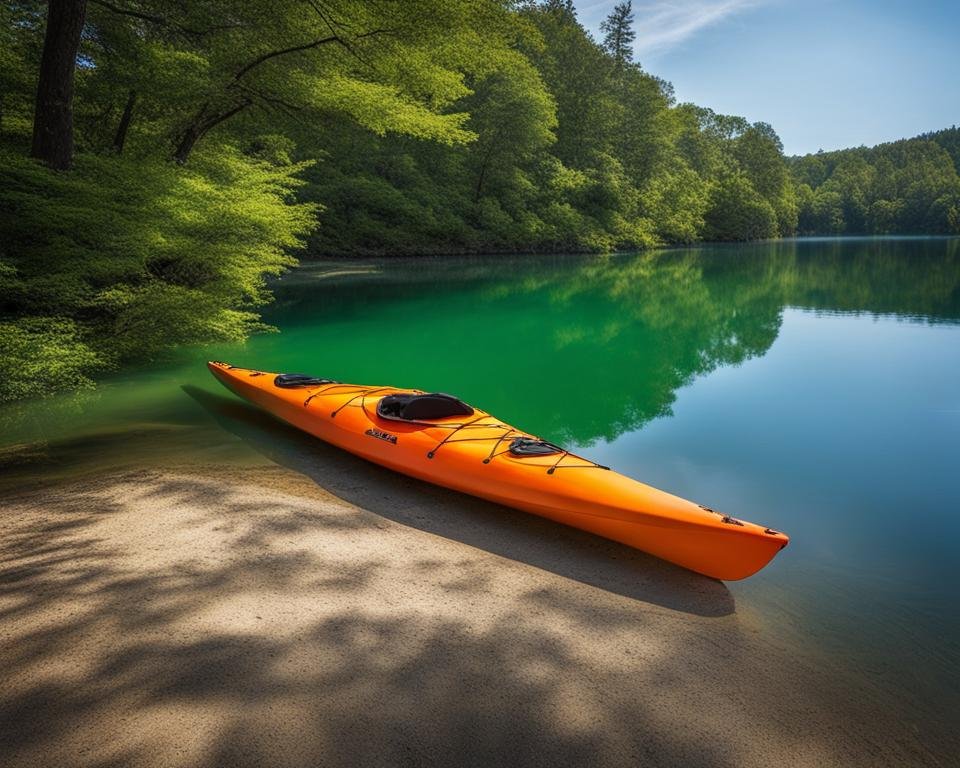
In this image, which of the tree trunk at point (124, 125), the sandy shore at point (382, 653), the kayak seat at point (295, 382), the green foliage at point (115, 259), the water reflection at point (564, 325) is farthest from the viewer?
the tree trunk at point (124, 125)

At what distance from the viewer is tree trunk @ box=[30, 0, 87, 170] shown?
7.21m

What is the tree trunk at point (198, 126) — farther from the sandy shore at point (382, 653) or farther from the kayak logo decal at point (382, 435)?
the sandy shore at point (382, 653)

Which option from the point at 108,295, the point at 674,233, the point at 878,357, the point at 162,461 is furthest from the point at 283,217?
the point at 674,233

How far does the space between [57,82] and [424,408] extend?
6537 millimetres

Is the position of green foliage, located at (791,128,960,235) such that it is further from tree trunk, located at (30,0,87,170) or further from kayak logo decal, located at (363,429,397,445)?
kayak logo decal, located at (363,429,397,445)

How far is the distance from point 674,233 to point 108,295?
4364cm

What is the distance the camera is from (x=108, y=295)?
7.17 meters

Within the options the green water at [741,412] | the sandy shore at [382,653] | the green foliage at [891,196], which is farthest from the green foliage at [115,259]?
the green foliage at [891,196]

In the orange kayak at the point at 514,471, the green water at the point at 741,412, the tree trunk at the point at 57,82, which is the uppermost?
the tree trunk at the point at 57,82

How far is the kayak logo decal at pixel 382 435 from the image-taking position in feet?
15.4

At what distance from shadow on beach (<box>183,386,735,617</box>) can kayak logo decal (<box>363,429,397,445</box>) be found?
1.13ft

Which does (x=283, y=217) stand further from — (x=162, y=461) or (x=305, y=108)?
(x=162, y=461)

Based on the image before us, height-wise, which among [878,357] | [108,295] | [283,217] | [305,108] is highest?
[305,108]

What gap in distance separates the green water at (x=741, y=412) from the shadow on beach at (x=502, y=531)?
0.30m
